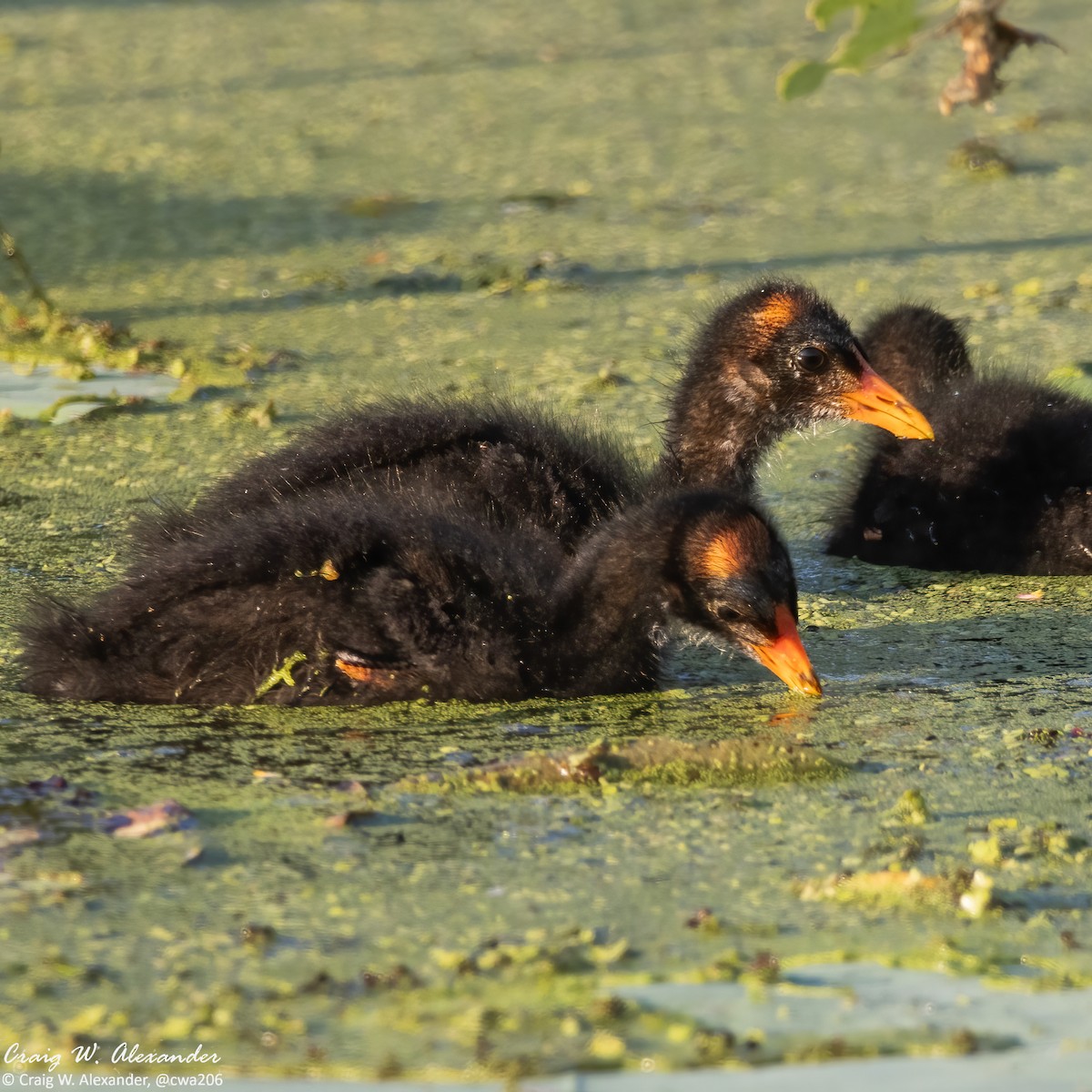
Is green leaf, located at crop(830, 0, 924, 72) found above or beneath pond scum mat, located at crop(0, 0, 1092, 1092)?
above

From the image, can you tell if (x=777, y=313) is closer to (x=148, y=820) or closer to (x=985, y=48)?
(x=985, y=48)

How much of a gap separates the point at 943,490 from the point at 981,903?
1.87m

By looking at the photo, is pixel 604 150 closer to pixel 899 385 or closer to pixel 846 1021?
pixel 899 385

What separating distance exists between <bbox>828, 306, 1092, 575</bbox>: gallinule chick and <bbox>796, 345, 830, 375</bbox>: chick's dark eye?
364 millimetres

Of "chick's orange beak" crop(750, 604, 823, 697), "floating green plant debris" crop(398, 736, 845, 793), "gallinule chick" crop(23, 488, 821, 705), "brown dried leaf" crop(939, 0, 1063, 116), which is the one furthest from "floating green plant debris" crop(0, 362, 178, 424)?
"floating green plant debris" crop(398, 736, 845, 793)

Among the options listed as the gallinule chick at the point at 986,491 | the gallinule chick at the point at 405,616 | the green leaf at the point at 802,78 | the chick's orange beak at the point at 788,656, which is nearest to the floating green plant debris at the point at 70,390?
the gallinule chick at the point at 405,616

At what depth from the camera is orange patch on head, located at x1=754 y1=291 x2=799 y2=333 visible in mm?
4121

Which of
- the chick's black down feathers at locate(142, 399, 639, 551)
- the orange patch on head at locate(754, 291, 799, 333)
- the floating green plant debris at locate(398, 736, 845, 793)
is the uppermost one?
the orange patch on head at locate(754, 291, 799, 333)

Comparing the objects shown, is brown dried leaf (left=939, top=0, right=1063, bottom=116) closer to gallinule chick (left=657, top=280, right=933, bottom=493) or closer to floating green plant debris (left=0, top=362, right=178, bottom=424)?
gallinule chick (left=657, top=280, right=933, bottom=493)

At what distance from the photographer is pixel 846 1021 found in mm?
2236

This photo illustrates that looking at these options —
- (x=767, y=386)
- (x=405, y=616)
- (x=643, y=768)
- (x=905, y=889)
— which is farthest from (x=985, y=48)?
(x=905, y=889)

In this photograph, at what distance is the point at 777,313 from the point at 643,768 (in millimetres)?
1457

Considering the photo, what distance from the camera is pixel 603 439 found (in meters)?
4.19

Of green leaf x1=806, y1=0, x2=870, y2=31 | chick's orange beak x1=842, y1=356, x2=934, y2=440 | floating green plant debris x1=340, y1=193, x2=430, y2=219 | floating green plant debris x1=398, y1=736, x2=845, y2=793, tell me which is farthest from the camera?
floating green plant debris x1=340, y1=193, x2=430, y2=219
